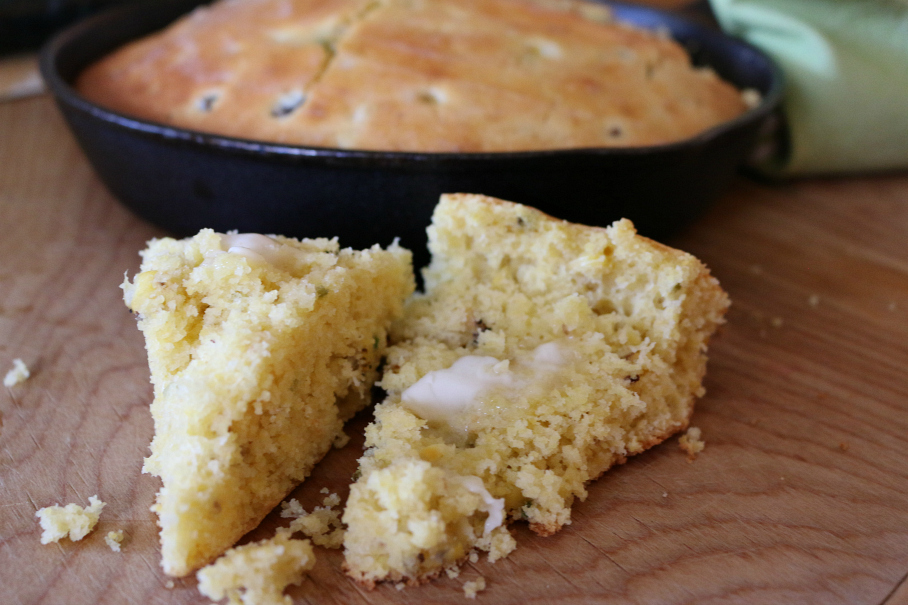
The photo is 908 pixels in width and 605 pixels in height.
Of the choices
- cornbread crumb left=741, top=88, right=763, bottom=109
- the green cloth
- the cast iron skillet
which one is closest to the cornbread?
cornbread crumb left=741, top=88, right=763, bottom=109

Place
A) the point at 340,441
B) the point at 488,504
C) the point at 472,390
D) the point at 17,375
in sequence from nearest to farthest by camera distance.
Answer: the point at 488,504
the point at 472,390
the point at 340,441
the point at 17,375

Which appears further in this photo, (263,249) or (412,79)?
(412,79)

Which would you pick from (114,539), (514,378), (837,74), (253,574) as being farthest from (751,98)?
(114,539)

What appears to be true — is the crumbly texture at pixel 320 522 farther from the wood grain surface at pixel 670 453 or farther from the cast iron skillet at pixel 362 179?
the cast iron skillet at pixel 362 179

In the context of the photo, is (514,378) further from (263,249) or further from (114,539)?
(114,539)

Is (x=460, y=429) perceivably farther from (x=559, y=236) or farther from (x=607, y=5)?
(x=607, y=5)

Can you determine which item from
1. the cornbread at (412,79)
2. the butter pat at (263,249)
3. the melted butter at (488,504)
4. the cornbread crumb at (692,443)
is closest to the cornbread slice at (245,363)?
the butter pat at (263,249)
